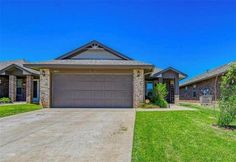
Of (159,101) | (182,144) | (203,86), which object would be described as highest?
(203,86)

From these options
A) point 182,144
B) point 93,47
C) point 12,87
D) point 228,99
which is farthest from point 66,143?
point 12,87

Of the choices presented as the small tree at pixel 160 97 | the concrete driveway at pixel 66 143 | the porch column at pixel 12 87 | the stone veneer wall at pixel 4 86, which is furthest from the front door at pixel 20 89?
the concrete driveway at pixel 66 143

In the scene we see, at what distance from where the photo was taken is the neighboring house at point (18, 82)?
22.3 m

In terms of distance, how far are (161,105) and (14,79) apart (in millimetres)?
14327

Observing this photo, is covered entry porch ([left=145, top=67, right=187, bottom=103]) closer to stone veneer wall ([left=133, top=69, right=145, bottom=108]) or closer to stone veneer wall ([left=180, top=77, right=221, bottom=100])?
stone veneer wall ([left=180, top=77, right=221, bottom=100])

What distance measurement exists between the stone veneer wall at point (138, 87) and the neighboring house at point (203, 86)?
29.1 feet

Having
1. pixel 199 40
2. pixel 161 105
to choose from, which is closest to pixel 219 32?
pixel 199 40

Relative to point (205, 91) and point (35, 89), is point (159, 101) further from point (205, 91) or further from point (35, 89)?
point (35, 89)

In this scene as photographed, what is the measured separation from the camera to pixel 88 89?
18344 millimetres

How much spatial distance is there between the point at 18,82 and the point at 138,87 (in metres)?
13.7

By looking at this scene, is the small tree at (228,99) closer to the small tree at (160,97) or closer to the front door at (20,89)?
the small tree at (160,97)

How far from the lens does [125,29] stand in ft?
74.9

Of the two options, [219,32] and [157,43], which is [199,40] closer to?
[219,32]

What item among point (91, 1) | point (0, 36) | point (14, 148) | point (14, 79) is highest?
point (91, 1)
